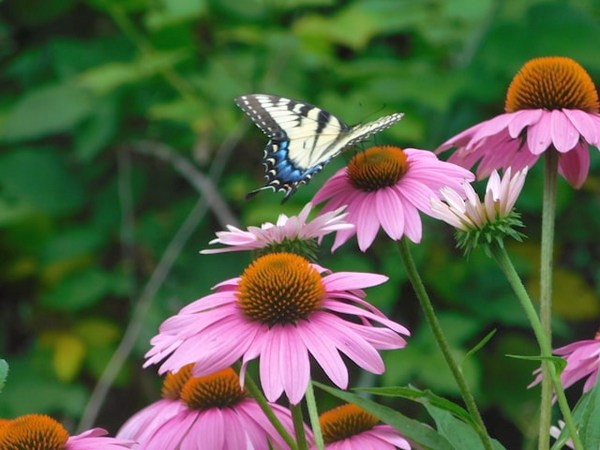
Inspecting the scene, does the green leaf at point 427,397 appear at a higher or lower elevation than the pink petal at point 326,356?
Result: lower

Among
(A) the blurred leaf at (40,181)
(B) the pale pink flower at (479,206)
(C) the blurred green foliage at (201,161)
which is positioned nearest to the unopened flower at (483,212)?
(B) the pale pink flower at (479,206)

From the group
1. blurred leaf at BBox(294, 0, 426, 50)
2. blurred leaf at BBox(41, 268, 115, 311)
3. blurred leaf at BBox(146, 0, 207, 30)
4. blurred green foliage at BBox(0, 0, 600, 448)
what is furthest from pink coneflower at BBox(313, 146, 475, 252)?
blurred leaf at BBox(41, 268, 115, 311)

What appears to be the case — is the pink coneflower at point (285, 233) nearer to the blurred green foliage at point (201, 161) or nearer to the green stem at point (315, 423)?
the green stem at point (315, 423)

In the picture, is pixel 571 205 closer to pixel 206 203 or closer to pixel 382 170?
pixel 206 203

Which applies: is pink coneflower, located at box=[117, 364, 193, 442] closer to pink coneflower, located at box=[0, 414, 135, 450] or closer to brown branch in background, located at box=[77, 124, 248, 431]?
pink coneflower, located at box=[0, 414, 135, 450]


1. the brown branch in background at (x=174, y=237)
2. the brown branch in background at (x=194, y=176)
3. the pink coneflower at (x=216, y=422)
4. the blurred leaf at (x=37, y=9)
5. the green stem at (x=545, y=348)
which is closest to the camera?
the green stem at (x=545, y=348)

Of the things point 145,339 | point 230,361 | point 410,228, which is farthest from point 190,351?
point 145,339

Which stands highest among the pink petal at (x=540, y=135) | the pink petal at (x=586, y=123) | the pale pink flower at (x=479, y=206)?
the pink petal at (x=586, y=123)
